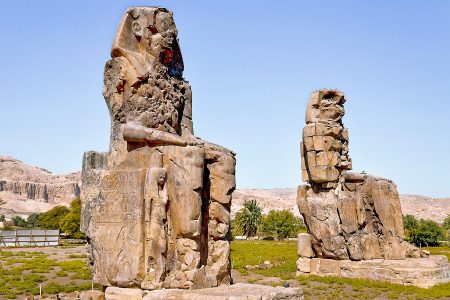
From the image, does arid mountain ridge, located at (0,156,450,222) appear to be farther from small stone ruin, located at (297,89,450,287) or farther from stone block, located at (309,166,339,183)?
stone block, located at (309,166,339,183)

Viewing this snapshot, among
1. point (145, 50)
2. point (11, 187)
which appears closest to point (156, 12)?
point (145, 50)

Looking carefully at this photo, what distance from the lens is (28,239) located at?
3109cm

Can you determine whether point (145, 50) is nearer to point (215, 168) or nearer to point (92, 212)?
point (215, 168)

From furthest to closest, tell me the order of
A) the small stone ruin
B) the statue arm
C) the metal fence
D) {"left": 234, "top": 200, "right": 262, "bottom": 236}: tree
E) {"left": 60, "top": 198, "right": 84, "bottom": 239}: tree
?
{"left": 234, "top": 200, "right": 262, "bottom": 236}: tree → {"left": 60, "top": 198, "right": 84, "bottom": 239}: tree → the metal fence → the small stone ruin → the statue arm

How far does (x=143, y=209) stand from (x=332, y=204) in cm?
876

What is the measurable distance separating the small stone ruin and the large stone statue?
7.28 m

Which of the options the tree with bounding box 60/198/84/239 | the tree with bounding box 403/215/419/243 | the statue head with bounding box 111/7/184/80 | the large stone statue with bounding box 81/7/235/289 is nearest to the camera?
the large stone statue with bounding box 81/7/235/289

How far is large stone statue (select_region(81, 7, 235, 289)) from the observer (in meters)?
7.64

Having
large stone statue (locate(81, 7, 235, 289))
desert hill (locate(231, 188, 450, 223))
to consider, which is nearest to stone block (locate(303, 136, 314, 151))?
large stone statue (locate(81, 7, 235, 289))

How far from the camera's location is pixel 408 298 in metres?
12.4

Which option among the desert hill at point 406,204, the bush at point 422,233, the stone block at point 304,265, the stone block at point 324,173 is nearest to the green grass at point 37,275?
the stone block at point 304,265

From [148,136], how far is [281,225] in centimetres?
4186

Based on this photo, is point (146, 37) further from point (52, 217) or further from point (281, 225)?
point (52, 217)

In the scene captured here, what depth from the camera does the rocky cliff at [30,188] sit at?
377ft
